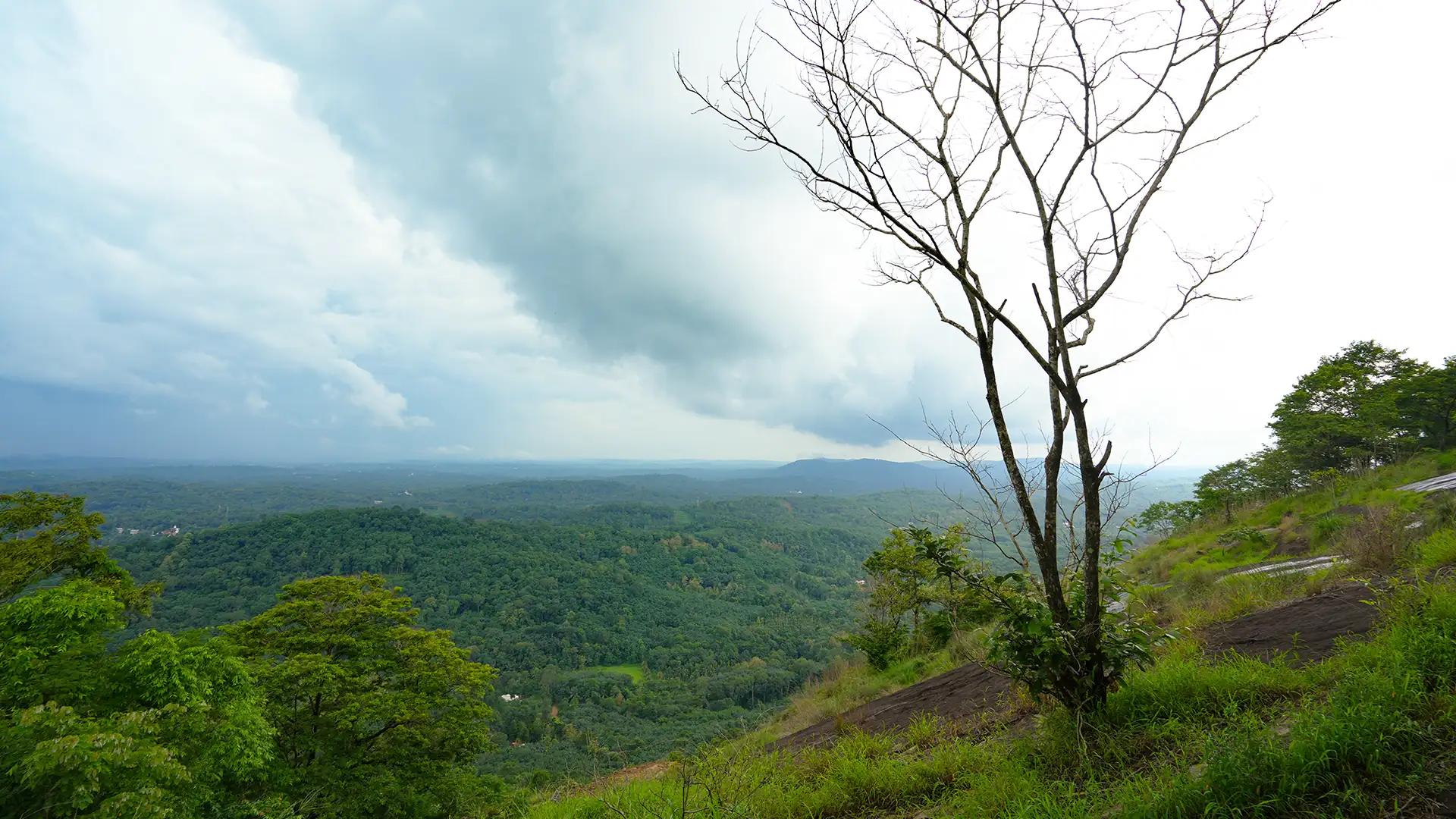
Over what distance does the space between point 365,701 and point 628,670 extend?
65.7m

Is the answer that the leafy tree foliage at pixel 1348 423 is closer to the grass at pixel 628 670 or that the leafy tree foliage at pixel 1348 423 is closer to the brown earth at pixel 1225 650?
the brown earth at pixel 1225 650

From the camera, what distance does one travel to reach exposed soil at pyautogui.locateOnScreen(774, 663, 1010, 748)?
589cm

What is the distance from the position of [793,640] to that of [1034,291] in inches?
3210

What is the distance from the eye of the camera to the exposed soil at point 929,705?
5.89 m

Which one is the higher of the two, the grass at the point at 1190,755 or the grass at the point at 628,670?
the grass at the point at 1190,755

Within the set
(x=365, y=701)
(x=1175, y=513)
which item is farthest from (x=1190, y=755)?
(x=1175, y=513)

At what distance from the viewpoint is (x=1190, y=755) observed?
3059 millimetres

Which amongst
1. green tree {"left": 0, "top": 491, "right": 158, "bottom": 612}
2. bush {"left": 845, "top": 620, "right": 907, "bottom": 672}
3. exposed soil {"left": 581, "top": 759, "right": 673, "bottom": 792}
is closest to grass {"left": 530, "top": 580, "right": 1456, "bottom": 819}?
exposed soil {"left": 581, "top": 759, "right": 673, "bottom": 792}

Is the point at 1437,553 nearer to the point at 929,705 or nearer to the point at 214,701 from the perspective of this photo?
the point at 929,705

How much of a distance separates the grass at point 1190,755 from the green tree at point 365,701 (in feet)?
36.9

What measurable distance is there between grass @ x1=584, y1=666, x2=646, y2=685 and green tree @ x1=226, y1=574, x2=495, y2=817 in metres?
57.0

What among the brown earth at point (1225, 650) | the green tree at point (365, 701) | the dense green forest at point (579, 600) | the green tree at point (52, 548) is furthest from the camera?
the dense green forest at point (579, 600)

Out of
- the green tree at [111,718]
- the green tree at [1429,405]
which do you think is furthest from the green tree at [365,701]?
the green tree at [1429,405]

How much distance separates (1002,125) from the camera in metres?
3.86
